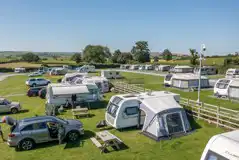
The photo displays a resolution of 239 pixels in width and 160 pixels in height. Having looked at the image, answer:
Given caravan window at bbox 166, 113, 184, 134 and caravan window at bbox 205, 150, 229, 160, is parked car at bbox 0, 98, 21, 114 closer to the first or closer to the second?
caravan window at bbox 166, 113, 184, 134

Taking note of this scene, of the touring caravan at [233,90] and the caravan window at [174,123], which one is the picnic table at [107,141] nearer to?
the caravan window at [174,123]

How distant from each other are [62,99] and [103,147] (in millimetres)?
10511

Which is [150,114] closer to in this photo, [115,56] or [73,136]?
[73,136]

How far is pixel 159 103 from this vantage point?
1357 centimetres

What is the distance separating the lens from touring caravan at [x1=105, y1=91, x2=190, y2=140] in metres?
12.7

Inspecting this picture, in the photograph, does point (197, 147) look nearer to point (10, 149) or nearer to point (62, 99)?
point (10, 149)

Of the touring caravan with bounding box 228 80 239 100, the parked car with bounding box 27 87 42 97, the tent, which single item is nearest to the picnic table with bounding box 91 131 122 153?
the tent

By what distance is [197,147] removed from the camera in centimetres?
1162

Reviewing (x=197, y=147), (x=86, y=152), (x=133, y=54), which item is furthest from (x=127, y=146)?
(x=133, y=54)

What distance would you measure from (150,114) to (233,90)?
1483cm

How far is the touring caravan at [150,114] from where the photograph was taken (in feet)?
41.6

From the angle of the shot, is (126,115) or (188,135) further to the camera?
(126,115)

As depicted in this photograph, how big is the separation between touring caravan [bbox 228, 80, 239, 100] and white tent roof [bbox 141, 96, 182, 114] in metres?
12.5

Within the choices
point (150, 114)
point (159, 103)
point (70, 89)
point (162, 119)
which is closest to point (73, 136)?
point (150, 114)
